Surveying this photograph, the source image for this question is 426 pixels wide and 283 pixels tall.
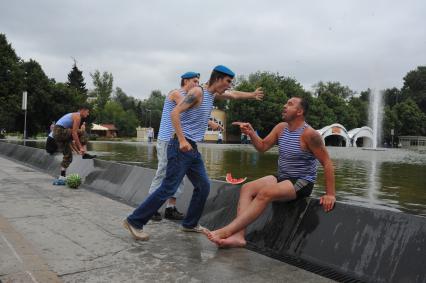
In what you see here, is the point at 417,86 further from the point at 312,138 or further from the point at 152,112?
the point at 312,138

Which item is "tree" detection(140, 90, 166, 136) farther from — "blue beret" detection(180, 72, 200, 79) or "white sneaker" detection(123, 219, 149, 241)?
"white sneaker" detection(123, 219, 149, 241)

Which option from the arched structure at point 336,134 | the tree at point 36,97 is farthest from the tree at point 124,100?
the tree at point 36,97

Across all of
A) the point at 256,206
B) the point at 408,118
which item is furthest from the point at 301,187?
the point at 408,118

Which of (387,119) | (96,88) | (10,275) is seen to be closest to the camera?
(10,275)

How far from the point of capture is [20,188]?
7910mm

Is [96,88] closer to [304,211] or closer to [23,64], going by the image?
[23,64]

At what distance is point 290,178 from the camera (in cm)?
441

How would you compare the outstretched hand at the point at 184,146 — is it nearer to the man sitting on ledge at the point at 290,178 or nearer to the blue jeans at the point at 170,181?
the blue jeans at the point at 170,181

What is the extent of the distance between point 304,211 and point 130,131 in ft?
291

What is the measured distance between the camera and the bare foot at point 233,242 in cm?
426

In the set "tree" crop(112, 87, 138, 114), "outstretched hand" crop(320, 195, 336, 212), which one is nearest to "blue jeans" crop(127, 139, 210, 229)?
"outstretched hand" crop(320, 195, 336, 212)

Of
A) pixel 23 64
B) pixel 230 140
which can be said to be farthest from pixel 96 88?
pixel 23 64

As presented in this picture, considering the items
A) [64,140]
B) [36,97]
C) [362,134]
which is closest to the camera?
[64,140]

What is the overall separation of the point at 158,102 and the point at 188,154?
108 m
